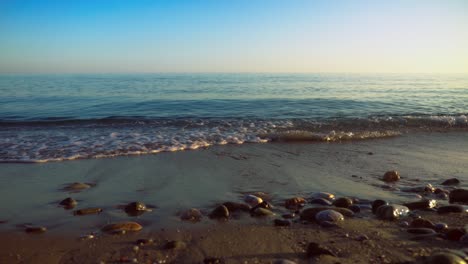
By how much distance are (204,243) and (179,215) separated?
2.76 ft

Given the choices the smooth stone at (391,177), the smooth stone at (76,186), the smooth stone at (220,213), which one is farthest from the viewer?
the smooth stone at (391,177)

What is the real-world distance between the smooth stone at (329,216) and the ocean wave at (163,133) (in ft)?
16.0

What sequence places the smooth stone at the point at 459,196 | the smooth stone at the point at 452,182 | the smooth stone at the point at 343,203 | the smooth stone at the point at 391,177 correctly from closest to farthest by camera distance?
1. the smooth stone at the point at 343,203
2. the smooth stone at the point at 459,196
3. the smooth stone at the point at 452,182
4. the smooth stone at the point at 391,177

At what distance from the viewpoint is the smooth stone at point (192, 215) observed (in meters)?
3.93

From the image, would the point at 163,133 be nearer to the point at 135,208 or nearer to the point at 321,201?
the point at 135,208

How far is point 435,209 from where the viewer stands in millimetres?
4168

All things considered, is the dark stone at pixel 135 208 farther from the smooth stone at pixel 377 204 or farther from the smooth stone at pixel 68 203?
the smooth stone at pixel 377 204

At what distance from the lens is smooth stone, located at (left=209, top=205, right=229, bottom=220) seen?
400cm

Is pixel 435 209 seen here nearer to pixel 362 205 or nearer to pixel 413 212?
pixel 413 212

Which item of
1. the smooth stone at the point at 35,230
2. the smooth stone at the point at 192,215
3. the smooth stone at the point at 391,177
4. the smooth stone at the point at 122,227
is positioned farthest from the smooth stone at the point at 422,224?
the smooth stone at the point at 35,230

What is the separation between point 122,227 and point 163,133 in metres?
6.85

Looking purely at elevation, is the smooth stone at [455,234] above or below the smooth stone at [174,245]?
above

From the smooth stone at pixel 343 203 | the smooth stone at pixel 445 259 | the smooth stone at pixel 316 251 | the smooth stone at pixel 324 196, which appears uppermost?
the smooth stone at pixel 445 259

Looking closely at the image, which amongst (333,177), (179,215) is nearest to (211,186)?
(179,215)
